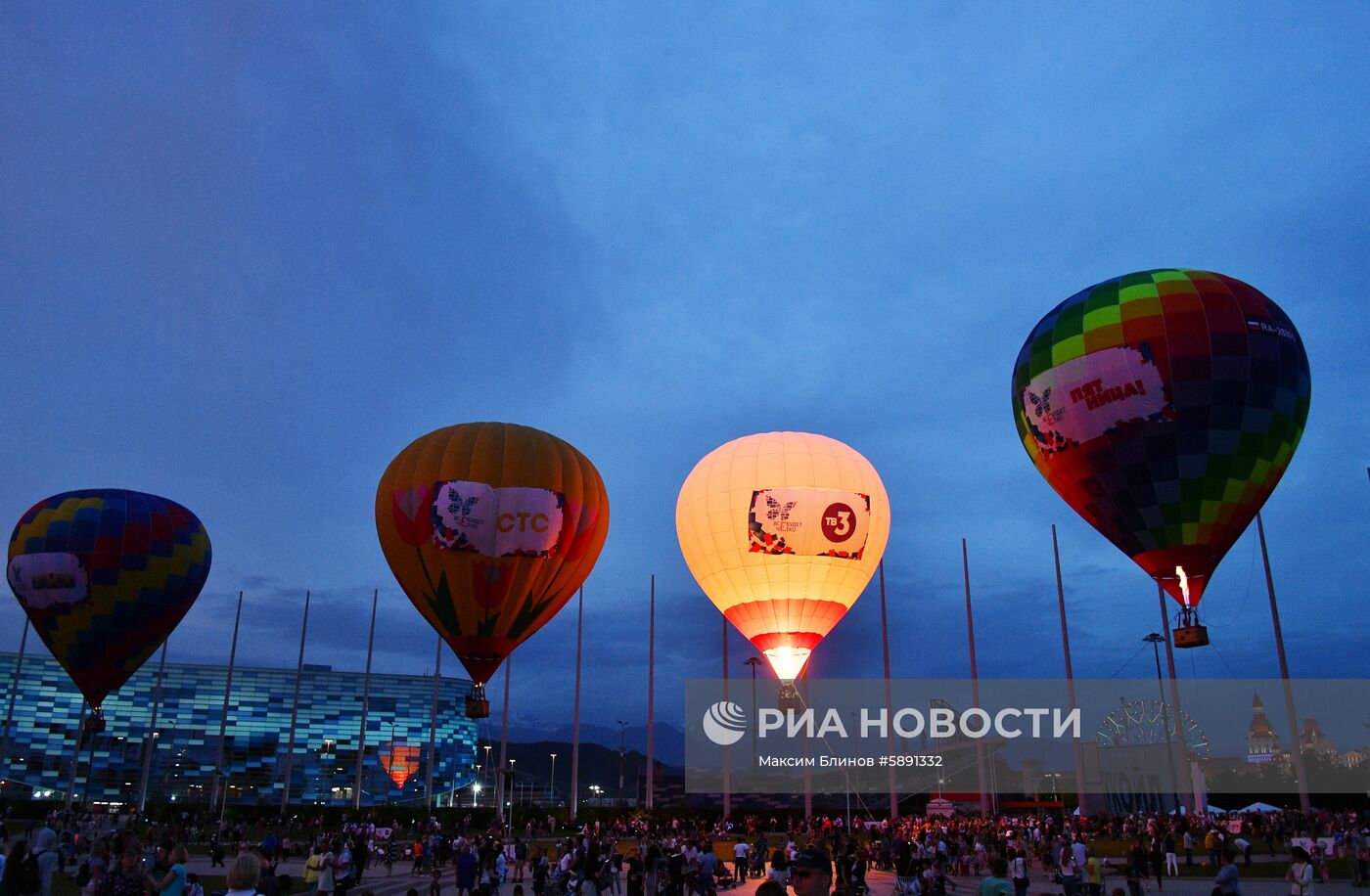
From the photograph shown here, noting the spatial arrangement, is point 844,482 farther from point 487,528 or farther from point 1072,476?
point 487,528

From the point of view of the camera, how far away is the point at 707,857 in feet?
63.2

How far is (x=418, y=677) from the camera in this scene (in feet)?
516

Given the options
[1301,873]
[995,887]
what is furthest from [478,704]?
[995,887]

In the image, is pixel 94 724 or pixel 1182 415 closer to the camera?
pixel 1182 415

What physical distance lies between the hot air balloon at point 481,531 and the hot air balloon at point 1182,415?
13328 mm

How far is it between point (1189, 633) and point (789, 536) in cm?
1055

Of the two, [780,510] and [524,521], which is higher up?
[780,510]

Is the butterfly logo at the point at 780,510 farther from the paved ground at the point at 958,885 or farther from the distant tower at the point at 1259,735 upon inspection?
the distant tower at the point at 1259,735

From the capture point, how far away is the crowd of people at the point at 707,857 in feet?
35.9

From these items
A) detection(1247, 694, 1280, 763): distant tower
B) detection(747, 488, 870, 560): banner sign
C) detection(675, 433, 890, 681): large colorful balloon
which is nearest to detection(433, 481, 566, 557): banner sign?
detection(675, 433, 890, 681): large colorful balloon

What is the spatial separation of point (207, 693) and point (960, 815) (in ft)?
428

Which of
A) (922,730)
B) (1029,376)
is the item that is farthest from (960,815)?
(1029,376)

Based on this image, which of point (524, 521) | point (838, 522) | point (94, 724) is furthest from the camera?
point (94, 724)

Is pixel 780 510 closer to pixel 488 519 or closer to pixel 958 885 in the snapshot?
pixel 488 519
